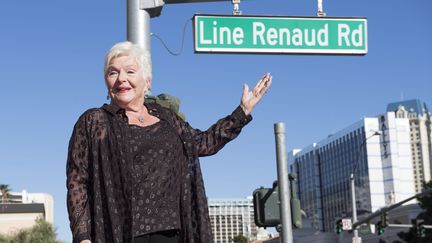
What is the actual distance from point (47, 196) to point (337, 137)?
71.8 meters

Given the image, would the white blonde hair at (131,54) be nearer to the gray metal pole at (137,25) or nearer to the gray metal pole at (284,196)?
the gray metal pole at (137,25)

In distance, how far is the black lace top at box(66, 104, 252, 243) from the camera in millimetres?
3463

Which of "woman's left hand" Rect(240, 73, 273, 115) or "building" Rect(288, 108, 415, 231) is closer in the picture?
"woman's left hand" Rect(240, 73, 273, 115)

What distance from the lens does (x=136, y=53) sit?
3.71 meters

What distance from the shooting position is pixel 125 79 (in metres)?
3.67

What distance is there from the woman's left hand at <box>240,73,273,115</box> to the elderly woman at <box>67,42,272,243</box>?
1.42 ft

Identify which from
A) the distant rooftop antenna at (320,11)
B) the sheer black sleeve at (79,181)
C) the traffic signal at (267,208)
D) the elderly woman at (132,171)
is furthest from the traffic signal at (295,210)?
the sheer black sleeve at (79,181)

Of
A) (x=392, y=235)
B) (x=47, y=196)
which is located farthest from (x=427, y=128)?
(x=392, y=235)

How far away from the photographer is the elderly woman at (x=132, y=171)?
11.4 feet

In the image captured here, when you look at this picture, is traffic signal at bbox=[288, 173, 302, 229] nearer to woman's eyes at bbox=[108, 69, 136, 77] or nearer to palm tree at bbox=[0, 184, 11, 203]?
woman's eyes at bbox=[108, 69, 136, 77]

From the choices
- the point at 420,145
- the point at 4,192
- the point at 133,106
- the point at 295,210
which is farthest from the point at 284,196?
the point at 420,145

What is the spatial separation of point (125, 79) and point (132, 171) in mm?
446

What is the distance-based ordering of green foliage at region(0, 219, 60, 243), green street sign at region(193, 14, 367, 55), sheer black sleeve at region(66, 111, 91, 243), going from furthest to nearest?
green foliage at region(0, 219, 60, 243) < green street sign at region(193, 14, 367, 55) < sheer black sleeve at region(66, 111, 91, 243)

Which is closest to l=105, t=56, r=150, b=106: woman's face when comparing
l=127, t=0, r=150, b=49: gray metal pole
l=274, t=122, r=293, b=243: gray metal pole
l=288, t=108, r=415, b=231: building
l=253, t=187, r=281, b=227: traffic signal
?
l=127, t=0, r=150, b=49: gray metal pole
